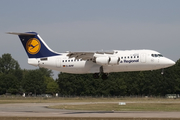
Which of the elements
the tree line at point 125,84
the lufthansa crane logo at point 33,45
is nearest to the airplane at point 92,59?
the lufthansa crane logo at point 33,45

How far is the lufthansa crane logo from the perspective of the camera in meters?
46.4

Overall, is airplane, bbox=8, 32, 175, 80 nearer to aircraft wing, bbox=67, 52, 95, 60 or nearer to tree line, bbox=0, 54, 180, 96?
aircraft wing, bbox=67, 52, 95, 60

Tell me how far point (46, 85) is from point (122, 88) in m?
40.0

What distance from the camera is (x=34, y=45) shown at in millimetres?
46562

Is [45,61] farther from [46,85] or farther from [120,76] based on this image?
[46,85]

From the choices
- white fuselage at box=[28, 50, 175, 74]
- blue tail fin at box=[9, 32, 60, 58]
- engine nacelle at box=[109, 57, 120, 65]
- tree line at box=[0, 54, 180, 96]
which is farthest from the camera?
tree line at box=[0, 54, 180, 96]

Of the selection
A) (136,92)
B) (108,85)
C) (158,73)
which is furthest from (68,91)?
(158,73)

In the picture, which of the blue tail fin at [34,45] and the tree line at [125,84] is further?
the tree line at [125,84]

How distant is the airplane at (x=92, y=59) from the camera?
41.7 metres

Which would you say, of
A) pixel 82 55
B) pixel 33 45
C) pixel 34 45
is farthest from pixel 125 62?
pixel 33 45

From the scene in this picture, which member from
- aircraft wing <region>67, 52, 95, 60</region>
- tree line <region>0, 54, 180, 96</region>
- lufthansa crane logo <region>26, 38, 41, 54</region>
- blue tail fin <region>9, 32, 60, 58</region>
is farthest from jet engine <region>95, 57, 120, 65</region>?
tree line <region>0, 54, 180, 96</region>

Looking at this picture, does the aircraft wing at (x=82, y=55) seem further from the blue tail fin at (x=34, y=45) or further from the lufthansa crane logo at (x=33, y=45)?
the lufthansa crane logo at (x=33, y=45)

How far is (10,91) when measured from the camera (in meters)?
109

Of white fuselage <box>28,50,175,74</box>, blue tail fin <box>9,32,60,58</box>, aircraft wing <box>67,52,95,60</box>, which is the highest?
blue tail fin <box>9,32,60,58</box>
